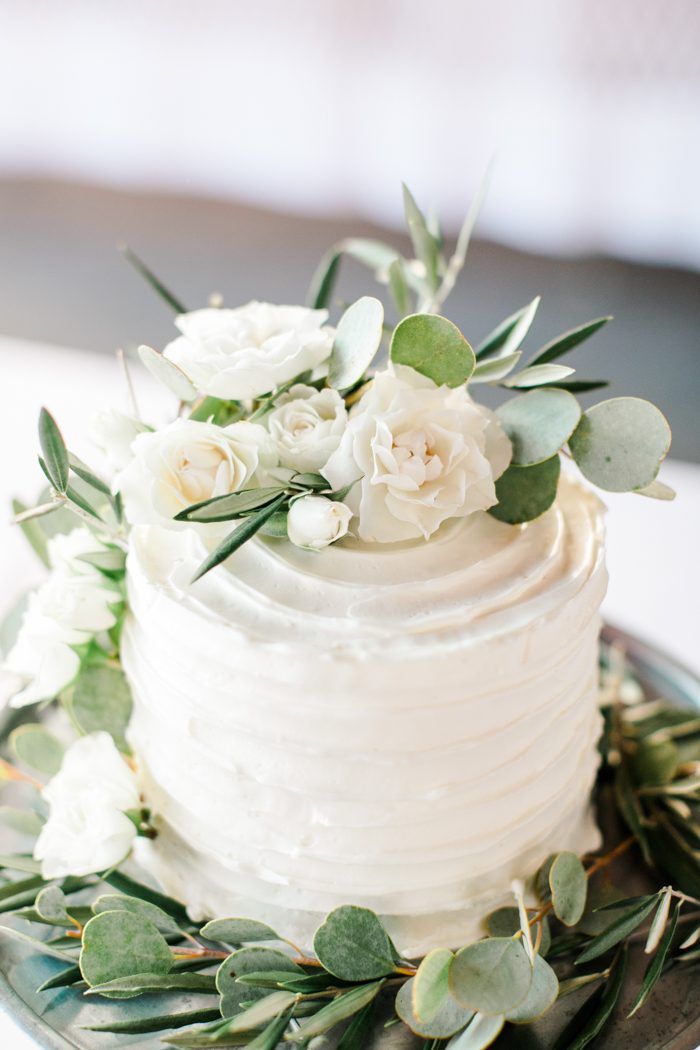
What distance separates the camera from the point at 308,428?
947 millimetres

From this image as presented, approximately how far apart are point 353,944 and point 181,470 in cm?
44

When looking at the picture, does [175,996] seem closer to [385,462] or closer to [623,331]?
[385,462]

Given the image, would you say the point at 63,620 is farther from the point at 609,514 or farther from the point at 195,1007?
the point at 609,514

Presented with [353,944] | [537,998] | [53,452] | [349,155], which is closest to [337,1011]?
[353,944]

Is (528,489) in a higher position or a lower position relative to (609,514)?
higher

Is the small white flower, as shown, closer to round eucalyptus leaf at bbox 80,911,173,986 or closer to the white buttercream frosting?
the white buttercream frosting

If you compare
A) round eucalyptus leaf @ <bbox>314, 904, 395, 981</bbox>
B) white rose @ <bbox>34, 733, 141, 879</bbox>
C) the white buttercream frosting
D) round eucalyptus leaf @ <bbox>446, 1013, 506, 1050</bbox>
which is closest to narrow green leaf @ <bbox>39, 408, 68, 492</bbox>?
the white buttercream frosting

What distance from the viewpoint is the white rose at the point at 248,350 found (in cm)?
94

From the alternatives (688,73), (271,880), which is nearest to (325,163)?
(688,73)

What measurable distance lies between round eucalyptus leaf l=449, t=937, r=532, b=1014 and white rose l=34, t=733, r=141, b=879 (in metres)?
0.36

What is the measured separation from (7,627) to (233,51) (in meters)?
3.41

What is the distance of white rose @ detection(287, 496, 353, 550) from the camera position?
90 cm

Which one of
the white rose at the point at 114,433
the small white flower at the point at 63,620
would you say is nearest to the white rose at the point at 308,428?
the white rose at the point at 114,433

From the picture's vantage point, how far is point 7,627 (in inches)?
48.6
